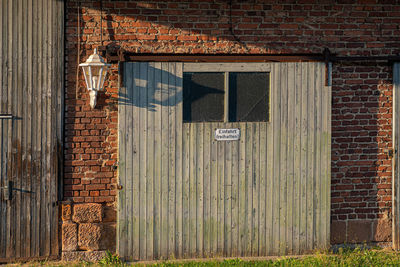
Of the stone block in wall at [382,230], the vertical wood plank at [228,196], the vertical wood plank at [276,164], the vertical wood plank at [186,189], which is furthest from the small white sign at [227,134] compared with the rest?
the stone block in wall at [382,230]

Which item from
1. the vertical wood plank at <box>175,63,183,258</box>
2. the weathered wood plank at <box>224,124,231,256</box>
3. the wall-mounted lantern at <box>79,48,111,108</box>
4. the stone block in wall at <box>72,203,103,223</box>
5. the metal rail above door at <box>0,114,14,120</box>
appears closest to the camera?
the wall-mounted lantern at <box>79,48,111,108</box>

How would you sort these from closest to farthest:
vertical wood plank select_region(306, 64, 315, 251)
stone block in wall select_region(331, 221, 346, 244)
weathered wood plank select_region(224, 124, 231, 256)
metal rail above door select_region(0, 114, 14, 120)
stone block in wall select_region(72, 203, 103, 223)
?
metal rail above door select_region(0, 114, 14, 120)
stone block in wall select_region(72, 203, 103, 223)
weathered wood plank select_region(224, 124, 231, 256)
vertical wood plank select_region(306, 64, 315, 251)
stone block in wall select_region(331, 221, 346, 244)

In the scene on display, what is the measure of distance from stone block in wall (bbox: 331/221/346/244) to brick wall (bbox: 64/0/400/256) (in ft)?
0.05

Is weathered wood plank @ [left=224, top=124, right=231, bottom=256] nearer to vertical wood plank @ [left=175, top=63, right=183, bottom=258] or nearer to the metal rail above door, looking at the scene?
vertical wood plank @ [left=175, top=63, right=183, bottom=258]

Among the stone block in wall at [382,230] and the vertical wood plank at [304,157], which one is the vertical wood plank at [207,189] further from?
the stone block in wall at [382,230]

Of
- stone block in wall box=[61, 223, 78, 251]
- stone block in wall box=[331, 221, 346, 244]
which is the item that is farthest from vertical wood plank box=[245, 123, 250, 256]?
stone block in wall box=[61, 223, 78, 251]

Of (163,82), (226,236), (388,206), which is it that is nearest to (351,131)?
(388,206)

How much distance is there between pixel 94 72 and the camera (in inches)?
239

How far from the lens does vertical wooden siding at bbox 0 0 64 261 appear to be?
20.6 feet

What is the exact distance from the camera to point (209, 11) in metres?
6.53

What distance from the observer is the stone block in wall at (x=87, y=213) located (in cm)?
635

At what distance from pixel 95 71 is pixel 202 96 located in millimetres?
1468

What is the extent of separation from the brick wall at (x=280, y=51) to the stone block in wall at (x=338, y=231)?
0.01 metres

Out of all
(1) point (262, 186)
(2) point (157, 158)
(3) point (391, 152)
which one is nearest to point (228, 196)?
(1) point (262, 186)
